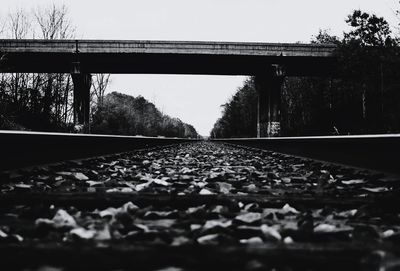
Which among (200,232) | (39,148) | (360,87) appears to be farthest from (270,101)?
(200,232)

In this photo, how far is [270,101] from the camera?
29.1 meters

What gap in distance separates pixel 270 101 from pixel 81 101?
13.5 m

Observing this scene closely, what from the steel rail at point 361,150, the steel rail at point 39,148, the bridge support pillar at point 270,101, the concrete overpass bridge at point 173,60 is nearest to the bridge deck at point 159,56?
the concrete overpass bridge at point 173,60

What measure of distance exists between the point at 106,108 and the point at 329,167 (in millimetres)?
54856

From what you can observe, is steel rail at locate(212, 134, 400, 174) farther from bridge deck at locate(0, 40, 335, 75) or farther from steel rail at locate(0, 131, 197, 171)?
bridge deck at locate(0, 40, 335, 75)

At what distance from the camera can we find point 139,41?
25859 millimetres

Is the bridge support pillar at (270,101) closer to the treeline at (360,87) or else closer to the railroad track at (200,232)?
the treeline at (360,87)

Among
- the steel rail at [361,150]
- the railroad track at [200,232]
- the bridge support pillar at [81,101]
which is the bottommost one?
the railroad track at [200,232]

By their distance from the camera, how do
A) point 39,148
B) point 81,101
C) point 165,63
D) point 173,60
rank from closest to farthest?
1. point 39,148
2. point 81,101
3. point 173,60
4. point 165,63

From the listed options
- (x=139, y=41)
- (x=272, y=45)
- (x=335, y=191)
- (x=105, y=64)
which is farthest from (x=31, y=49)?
(x=335, y=191)

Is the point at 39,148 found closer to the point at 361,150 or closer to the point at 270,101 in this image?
the point at 361,150

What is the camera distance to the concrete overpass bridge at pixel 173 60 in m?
25.8

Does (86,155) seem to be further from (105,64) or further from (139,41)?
(105,64)

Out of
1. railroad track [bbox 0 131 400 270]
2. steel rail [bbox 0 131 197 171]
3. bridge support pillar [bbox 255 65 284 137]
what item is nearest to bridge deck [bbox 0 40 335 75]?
bridge support pillar [bbox 255 65 284 137]
